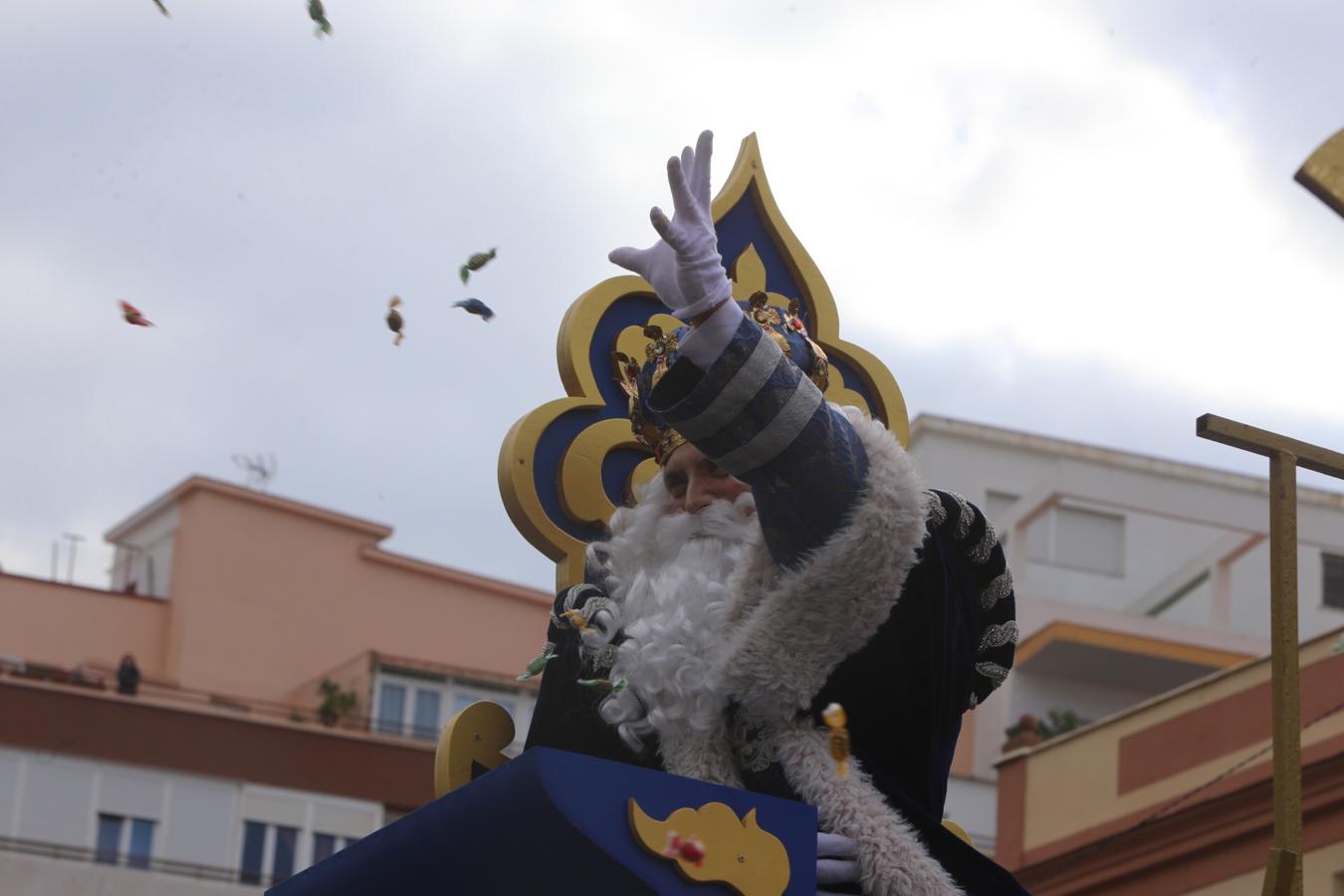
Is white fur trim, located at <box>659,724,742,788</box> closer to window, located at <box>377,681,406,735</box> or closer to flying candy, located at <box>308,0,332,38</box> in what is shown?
flying candy, located at <box>308,0,332,38</box>

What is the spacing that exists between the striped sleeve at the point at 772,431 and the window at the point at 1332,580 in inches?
1175

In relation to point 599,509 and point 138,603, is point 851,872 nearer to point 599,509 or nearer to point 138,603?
point 599,509

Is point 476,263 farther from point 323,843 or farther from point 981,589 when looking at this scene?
point 323,843

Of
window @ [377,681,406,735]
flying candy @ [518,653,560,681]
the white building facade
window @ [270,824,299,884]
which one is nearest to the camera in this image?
flying candy @ [518,653,560,681]

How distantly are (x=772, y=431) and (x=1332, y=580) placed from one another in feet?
99.1

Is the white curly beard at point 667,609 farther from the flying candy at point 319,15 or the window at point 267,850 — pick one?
the window at point 267,850

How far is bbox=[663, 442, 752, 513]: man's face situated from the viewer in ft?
19.7

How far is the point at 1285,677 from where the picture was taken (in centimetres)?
520

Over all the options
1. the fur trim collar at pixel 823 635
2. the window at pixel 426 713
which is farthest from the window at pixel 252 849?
the fur trim collar at pixel 823 635

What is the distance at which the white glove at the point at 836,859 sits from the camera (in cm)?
527

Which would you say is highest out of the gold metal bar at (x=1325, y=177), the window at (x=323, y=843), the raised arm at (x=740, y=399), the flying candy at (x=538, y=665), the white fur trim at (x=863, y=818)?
the window at (x=323, y=843)

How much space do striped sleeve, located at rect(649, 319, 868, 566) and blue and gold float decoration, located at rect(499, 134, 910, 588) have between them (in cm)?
89

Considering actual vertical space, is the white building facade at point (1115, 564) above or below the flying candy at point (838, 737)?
above

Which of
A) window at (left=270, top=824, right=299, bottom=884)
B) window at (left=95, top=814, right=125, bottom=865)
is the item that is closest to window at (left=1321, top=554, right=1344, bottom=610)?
window at (left=270, top=824, right=299, bottom=884)
